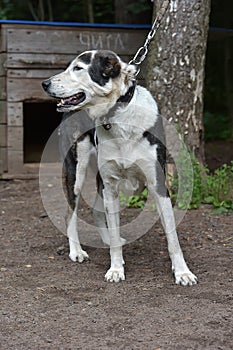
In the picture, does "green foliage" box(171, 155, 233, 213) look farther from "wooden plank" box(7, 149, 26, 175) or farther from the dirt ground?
"wooden plank" box(7, 149, 26, 175)

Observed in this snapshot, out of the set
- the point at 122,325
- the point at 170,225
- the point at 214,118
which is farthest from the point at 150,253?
the point at 214,118

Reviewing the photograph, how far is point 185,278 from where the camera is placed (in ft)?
12.7

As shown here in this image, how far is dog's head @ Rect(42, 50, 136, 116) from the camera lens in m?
3.83

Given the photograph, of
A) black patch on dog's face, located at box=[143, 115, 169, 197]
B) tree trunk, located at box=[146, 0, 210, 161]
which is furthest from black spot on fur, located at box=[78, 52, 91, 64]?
tree trunk, located at box=[146, 0, 210, 161]

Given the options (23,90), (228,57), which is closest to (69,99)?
(23,90)

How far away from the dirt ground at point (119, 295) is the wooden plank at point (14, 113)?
2231 millimetres

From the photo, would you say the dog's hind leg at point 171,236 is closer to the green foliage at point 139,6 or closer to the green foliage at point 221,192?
the green foliage at point 221,192

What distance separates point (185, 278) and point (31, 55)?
168 inches

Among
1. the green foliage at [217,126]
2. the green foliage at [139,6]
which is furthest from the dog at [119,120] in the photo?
the green foliage at [217,126]

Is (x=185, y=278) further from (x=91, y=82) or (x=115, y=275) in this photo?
(x=91, y=82)

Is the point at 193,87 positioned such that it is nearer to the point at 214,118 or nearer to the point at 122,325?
the point at 122,325

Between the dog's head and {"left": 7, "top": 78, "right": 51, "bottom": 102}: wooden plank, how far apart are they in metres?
3.62

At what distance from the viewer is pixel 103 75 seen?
12.6 feet

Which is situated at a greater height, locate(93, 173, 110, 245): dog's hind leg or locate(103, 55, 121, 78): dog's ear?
locate(103, 55, 121, 78): dog's ear
